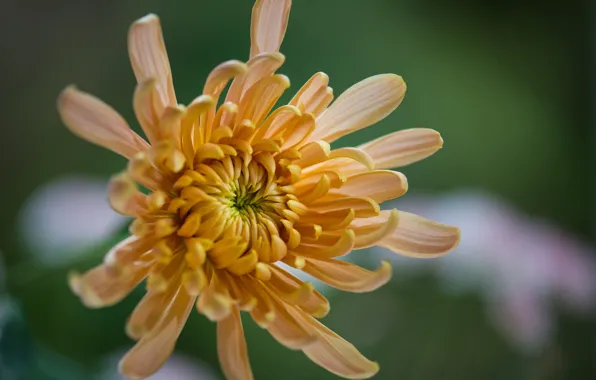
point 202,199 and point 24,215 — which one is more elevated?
point 202,199

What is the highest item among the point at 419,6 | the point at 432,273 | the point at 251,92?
the point at 419,6

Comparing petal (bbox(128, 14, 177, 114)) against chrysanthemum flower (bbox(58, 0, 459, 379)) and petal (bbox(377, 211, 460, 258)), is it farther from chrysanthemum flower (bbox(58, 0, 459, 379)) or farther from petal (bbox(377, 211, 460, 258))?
petal (bbox(377, 211, 460, 258))

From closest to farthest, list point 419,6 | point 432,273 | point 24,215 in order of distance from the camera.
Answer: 1. point 24,215
2. point 432,273
3. point 419,6

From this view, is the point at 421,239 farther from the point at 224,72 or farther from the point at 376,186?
the point at 224,72

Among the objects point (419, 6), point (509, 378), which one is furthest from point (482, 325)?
point (419, 6)

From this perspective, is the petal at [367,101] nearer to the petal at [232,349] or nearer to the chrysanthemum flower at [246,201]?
the chrysanthemum flower at [246,201]

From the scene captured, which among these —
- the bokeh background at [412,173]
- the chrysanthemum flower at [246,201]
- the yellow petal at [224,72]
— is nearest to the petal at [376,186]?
the chrysanthemum flower at [246,201]


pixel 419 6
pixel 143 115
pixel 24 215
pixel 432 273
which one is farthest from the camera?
pixel 419 6

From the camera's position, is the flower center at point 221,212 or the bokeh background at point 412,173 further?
the bokeh background at point 412,173

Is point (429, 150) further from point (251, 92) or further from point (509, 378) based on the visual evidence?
point (509, 378)
